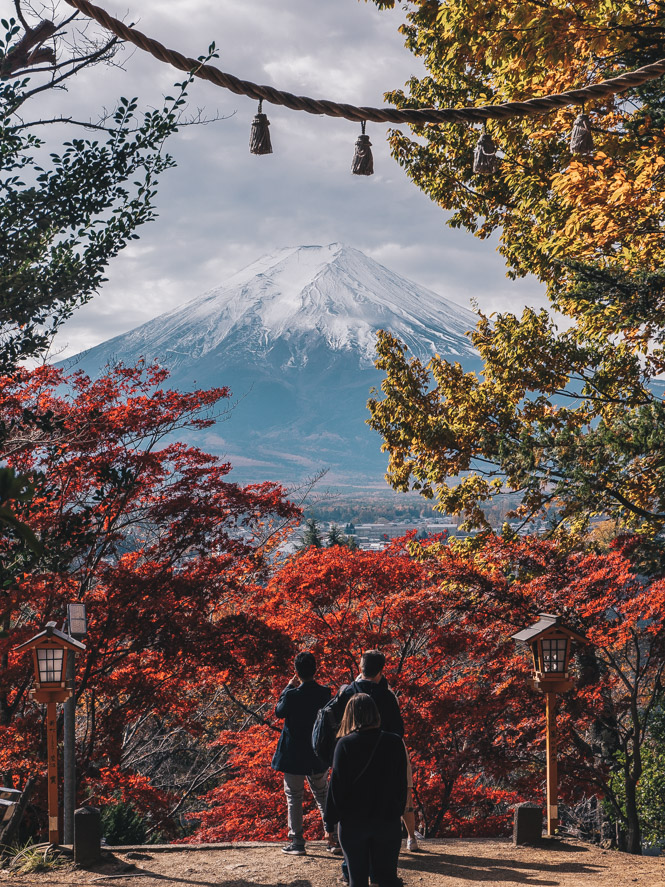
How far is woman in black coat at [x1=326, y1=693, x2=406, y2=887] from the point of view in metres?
3.58

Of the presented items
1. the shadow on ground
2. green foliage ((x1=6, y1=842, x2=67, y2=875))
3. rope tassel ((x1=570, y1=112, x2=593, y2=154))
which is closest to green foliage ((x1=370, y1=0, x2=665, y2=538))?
rope tassel ((x1=570, y1=112, x2=593, y2=154))

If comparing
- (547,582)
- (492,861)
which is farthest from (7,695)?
(547,582)

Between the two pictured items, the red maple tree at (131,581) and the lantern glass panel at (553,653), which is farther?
the red maple tree at (131,581)

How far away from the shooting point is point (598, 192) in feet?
24.6

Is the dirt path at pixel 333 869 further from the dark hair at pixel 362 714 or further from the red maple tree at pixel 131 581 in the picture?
the red maple tree at pixel 131 581

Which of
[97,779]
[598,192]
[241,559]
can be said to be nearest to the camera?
[598,192]

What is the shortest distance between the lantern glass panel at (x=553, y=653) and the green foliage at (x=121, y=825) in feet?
21.9

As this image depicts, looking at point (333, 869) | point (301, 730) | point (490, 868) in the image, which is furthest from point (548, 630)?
point (333, 869)

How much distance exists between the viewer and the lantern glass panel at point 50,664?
21.0 ft

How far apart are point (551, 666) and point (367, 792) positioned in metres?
4.11

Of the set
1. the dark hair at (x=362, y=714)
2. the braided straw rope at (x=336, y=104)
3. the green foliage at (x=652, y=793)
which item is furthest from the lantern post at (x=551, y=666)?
the green foliage at (x=652, y=793)

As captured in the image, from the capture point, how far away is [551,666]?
720 cm

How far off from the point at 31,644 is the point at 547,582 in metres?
6.30

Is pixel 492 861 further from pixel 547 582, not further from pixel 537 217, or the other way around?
pixel 537 217
